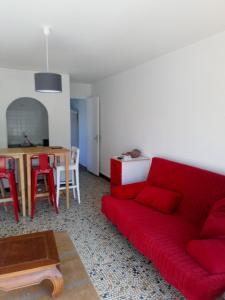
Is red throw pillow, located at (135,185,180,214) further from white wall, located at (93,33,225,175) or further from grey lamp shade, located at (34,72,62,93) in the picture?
grey lamp shade, located at (34,72,62,93)

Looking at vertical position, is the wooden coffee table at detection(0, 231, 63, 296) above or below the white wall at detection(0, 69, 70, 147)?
below

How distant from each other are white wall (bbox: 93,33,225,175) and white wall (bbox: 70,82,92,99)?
154 centimetres

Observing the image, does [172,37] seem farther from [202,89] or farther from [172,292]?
[172,292]

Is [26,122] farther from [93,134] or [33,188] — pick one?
[33,188]

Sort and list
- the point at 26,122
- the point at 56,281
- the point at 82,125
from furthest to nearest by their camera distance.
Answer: the point at 82,125 → the point at 26,122 → the point at 56,281

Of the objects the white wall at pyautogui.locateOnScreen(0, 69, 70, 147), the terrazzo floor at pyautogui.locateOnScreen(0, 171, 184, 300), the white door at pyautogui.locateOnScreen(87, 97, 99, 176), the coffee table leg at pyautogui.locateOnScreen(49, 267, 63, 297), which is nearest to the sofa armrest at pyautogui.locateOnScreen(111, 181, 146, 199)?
the terrazzo floor at pyautogui.locateOnScreen(0, 171, 184, 300)

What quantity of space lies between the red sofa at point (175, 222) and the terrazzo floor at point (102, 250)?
220 millimetres

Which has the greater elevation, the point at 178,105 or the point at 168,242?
the point at 178,105

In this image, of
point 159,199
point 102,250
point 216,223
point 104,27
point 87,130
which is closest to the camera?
point 216,223

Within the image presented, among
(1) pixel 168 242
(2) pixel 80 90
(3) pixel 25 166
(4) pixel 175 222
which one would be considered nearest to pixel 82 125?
(2) pixel 80 90

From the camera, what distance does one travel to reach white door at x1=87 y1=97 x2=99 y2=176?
19.1 ft

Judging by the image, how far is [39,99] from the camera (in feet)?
15.9

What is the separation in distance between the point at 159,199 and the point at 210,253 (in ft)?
3.77

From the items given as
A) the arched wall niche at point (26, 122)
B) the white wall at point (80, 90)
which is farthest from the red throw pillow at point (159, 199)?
the white wall at point (80, 90)
